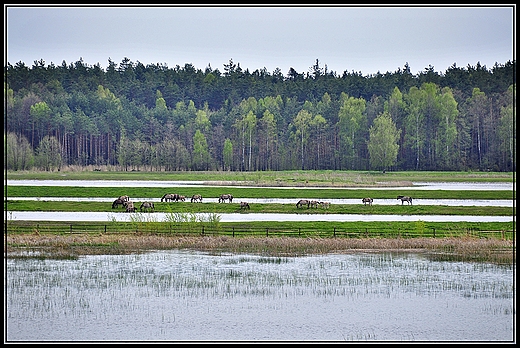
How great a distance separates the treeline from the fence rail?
86778mm

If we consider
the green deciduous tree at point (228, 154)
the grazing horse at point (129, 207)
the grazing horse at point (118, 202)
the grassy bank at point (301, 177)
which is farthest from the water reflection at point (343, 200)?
the green deciduous tree at point (228, 154)

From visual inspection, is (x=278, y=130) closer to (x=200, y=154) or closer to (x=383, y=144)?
(x=200, y=154)

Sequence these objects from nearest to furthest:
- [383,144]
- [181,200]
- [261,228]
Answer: [261,228] → [181,200] → [383,144]

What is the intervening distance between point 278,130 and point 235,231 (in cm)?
11666

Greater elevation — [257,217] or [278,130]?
[278,130]

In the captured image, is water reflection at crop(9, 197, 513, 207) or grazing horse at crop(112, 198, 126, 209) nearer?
grazing horse at crop(112, 198, 126, 209)

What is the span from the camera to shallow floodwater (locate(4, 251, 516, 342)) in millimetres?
26609

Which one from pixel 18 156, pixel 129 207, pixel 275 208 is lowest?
pixel 275 208

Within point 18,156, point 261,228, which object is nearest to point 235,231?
point 261,228

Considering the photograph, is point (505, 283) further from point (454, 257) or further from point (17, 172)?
point (17, 172)

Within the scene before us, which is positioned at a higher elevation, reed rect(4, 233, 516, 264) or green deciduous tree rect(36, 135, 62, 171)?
green deciduous tree rect(36, 135, 62, 171)

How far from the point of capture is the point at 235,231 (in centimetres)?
4925

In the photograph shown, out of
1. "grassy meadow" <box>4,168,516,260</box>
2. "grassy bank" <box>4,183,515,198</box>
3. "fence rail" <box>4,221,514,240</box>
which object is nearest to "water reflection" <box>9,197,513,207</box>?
"grassy meadow" <box>4,168,516,260</box>

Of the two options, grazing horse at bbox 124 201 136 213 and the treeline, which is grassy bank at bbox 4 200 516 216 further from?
the treeline
